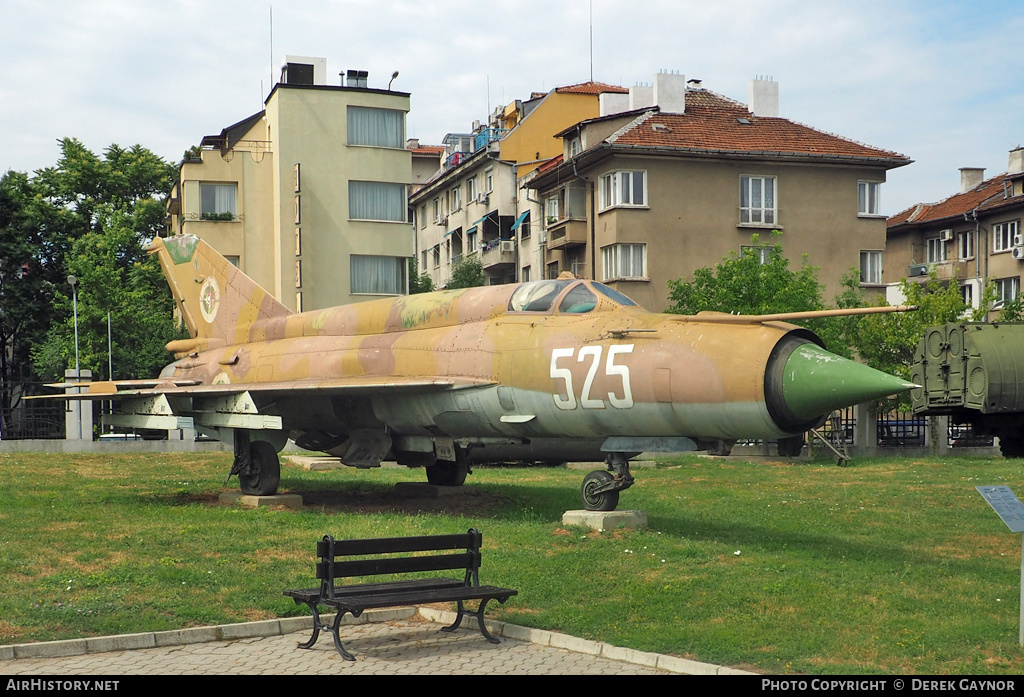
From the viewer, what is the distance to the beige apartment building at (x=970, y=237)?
53344 millimetres

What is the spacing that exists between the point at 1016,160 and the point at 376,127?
3585 cm

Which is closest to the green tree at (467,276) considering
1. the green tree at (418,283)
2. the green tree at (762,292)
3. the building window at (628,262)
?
the green tree at (418,283)

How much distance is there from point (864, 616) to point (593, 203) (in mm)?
39022

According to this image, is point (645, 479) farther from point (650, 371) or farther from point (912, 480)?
point (650, 371)

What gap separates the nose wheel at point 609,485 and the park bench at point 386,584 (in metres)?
5.47

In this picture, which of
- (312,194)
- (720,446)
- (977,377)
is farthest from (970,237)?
(720,446)

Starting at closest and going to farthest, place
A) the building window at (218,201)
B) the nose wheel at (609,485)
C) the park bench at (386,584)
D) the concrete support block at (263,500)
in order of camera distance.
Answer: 1. the park bench at (386,584)
2. the nose wheel at (609,485)
3. the concrete support block at (263,500)
4. the building window at (218,201)

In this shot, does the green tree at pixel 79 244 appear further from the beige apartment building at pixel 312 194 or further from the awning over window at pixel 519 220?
the awning over window at pixel 519 220

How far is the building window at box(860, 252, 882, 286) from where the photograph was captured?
160ft

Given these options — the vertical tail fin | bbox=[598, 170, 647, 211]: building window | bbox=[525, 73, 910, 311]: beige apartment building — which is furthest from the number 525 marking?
bbox=[598, 170, 647, 211]: building window

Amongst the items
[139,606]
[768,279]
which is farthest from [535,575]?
[768,279]

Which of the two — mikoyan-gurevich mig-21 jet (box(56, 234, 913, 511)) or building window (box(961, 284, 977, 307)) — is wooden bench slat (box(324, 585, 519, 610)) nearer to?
mikoyan-gurevich mig-21 jet (box(56, 234, 913, 511))

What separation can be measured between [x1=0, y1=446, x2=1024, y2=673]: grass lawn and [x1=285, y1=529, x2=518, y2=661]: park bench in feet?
2.52
